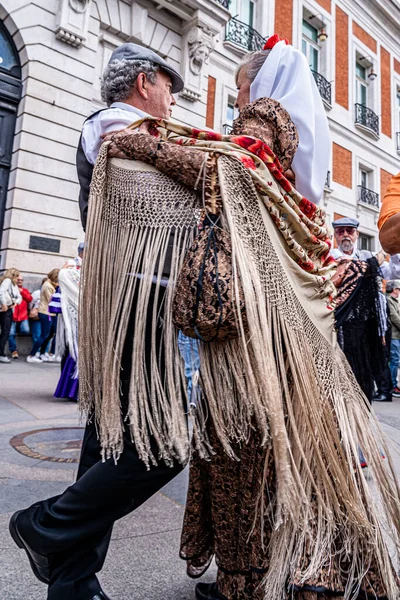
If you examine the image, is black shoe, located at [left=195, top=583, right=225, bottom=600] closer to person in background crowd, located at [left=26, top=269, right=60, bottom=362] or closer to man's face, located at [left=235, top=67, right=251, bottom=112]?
man's face, located at [left=235, top=67, right=251, bottom=112]

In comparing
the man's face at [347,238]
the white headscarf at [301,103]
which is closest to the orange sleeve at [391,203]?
the white headscarf at [301,103]

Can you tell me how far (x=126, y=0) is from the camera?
10180 mm

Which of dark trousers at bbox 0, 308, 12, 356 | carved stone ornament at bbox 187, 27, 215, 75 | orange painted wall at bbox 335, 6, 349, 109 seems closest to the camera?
dark trousers at bbox 0, 308, 12, 356

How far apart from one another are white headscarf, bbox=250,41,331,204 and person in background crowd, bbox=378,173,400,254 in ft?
1.47

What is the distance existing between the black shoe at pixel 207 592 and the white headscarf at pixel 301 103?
1.26 m

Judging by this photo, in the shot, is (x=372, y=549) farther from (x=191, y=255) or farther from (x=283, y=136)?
(x=283, y=136)

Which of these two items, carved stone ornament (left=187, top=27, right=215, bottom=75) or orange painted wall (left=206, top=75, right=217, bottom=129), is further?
orange painted wall (left=206, top=75, right=217, bottom=129)

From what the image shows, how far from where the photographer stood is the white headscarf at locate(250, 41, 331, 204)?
1.39 meters

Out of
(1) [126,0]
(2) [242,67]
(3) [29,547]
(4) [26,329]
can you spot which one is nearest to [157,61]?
(2) [242,67]

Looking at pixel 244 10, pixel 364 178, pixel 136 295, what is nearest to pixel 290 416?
pixel 136 295

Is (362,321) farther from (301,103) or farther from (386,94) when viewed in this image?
(386,94)

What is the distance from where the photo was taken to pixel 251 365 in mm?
1134

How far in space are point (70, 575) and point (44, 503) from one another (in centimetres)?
20

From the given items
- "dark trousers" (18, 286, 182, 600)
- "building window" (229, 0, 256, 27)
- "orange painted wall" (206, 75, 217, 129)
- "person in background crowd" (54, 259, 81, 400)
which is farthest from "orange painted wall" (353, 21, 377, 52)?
"dark trousers" (18, 286, 182, 600)
